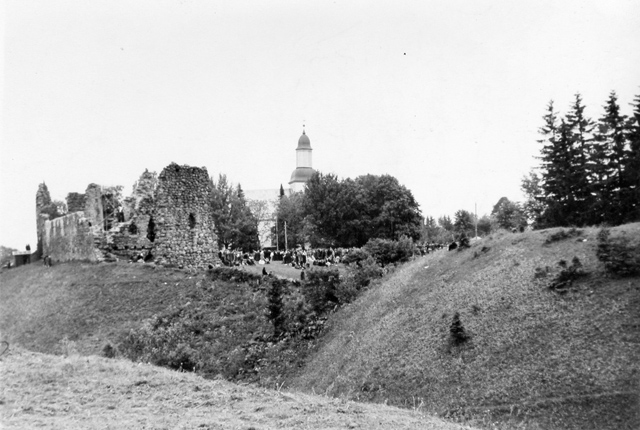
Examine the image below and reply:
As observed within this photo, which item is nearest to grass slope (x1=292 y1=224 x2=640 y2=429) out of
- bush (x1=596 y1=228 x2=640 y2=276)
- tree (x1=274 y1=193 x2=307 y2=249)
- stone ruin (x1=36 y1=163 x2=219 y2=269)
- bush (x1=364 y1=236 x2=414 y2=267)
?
bush (x1=596 y1=228 x2=640 y2=276)

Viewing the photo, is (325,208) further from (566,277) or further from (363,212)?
(566,277)

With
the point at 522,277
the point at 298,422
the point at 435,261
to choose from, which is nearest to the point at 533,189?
the point at 435,261

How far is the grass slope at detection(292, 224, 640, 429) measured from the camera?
1423 cm

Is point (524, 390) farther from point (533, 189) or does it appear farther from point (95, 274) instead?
point (533, 189)

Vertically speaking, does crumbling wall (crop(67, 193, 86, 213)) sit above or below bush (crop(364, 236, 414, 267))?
above

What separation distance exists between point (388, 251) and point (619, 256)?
1385 cm

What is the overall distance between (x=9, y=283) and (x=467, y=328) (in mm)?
28771

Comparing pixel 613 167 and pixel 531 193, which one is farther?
pixel 531 193

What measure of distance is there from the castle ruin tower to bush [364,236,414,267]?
342 ft

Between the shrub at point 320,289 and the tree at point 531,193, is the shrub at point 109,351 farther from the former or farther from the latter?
the tree at point 531,193

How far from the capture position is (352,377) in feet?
60.5

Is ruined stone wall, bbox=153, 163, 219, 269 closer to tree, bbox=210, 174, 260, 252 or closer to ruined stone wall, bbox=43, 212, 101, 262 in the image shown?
ruined stone wall, bbox=43, 212, 101, 262

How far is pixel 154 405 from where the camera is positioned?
10.7 meters

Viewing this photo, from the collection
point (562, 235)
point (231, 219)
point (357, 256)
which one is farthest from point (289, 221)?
point (562, 235)
